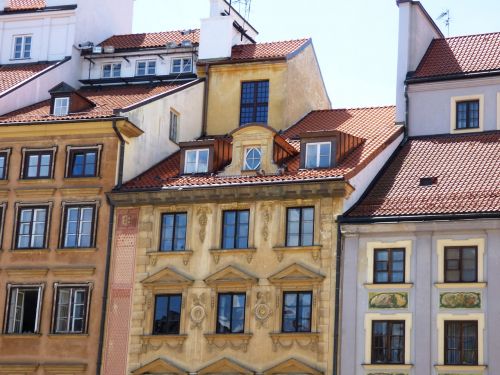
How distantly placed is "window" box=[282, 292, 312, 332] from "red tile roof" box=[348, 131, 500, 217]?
3372 millimetres

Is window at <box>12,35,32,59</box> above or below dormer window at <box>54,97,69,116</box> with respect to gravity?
above

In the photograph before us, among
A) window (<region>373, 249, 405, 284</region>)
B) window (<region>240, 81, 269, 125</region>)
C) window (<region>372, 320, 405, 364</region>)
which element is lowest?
window (<region>372, 320, 405, 364</region>)

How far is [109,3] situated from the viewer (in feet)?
196

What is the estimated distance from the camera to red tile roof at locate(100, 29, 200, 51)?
56188 mm

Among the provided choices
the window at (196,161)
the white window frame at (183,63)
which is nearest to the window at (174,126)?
the window at (196,161)

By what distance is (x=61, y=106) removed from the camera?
5016 centimetres

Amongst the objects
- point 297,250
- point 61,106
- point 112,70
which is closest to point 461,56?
point 297,250

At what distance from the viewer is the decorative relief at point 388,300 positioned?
138ft

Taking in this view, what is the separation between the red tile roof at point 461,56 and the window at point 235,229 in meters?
10.2

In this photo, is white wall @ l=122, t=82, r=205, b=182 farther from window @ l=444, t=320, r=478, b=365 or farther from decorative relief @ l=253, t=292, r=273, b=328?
window @ l=444, t=320, r=478, b=365

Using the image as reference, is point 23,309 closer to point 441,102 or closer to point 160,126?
point 160,126

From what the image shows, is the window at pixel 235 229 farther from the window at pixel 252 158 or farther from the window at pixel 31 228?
→ the window at pixel 31 228

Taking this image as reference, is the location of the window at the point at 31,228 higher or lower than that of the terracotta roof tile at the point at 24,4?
lower

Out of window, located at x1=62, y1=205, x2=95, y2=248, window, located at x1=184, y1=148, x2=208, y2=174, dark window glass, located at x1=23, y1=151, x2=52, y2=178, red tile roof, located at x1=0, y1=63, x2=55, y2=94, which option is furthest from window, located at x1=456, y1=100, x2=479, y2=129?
red tile roof, located at x1=0, y1=63, x2=55, y2=94
